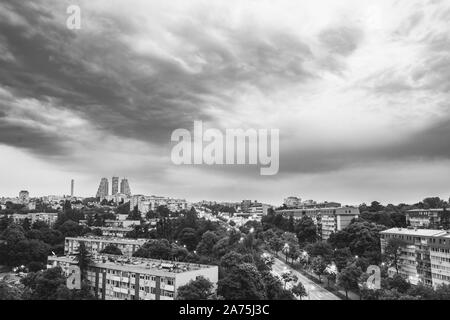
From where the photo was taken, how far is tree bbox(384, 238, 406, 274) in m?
23.4

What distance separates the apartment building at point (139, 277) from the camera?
1623 centimetres

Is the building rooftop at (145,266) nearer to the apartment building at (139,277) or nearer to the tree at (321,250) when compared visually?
the apartment building at (139,277)

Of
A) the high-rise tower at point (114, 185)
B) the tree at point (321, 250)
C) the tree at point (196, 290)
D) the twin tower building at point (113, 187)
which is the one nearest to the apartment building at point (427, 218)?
the tree at point (321, 250)

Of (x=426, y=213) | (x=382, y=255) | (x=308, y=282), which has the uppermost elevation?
(x=426, y=213)

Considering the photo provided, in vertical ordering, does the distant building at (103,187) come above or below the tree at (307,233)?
above

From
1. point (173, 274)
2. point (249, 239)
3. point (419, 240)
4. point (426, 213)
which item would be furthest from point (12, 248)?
point (426, 213)

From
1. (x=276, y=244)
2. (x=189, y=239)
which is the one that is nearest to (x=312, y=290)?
(x=276, y=244)

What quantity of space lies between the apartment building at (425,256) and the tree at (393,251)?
166 millimetres

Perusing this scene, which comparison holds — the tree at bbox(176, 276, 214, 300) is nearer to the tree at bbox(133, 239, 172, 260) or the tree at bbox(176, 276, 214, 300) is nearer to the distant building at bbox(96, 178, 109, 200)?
the tree at bbox(133, 239, 172, 260)

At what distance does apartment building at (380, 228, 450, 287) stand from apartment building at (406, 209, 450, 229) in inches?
354

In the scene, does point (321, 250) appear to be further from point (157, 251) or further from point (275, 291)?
point (157, 251)

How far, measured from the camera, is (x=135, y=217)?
55.3 m
